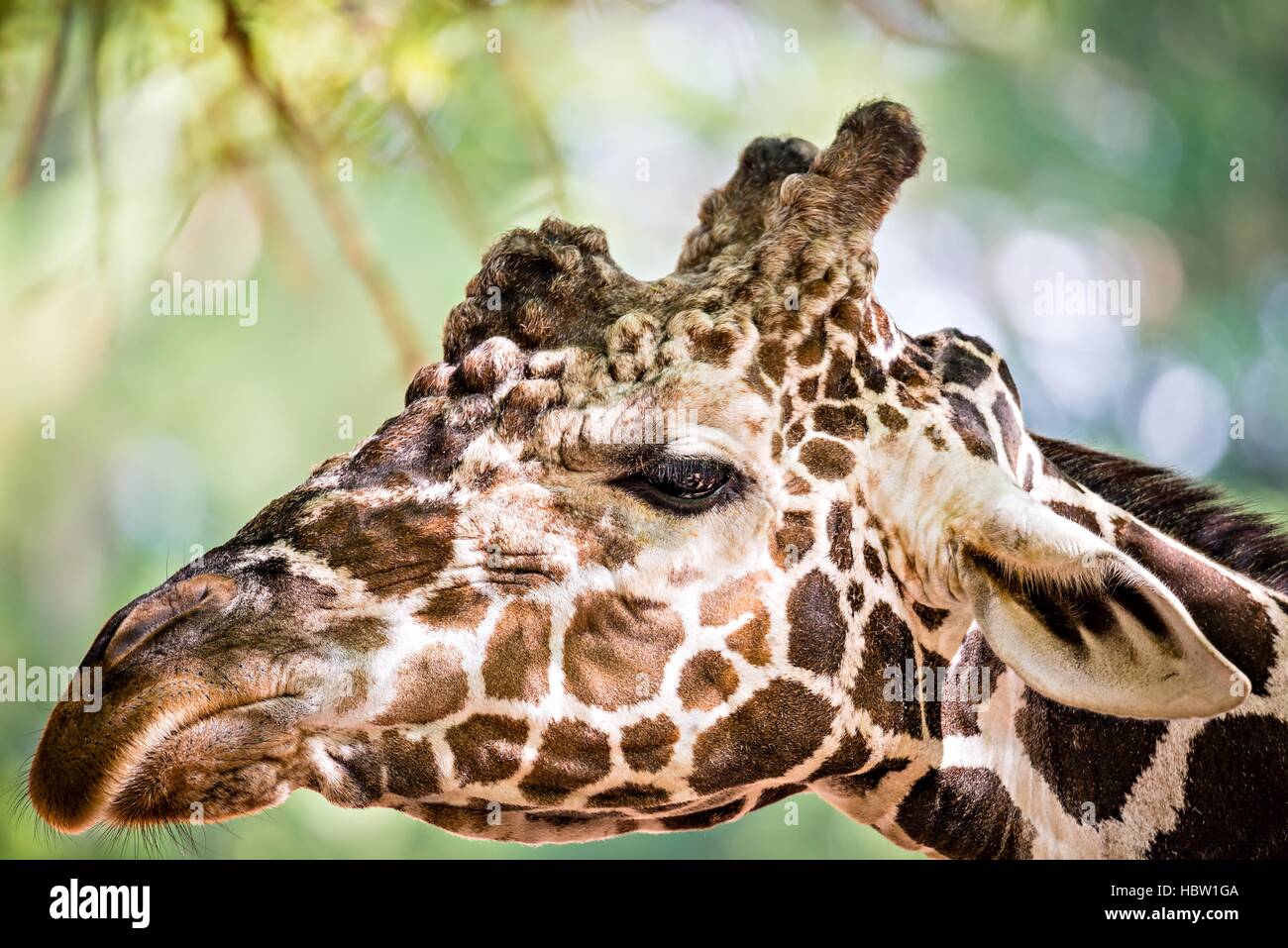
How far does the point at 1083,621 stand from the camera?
2.69 meters

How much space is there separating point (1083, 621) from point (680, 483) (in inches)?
36.5

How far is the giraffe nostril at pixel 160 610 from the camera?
260cm

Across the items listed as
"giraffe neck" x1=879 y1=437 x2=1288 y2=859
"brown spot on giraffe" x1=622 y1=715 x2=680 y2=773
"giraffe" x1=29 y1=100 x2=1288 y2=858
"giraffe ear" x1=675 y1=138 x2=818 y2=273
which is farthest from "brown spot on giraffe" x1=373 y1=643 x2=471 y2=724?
"giraffe ear" x1=675 y1=138 x2=818 y2=273

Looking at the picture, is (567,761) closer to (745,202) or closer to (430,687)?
(430,687)

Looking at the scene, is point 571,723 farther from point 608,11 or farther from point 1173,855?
point 608,11

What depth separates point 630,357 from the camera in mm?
3031

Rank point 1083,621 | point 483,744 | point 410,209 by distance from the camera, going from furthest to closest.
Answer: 1. point 410,209
2. point 483,744
3. point 1083,621

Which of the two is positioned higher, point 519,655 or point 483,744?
point 519,655

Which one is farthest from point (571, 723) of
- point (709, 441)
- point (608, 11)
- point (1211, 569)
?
point (608, 11)

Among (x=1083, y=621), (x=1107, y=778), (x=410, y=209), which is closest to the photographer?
(x=1083, y=621)

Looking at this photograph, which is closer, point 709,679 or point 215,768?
point 215,768

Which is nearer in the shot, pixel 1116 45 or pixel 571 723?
pixel 571 723

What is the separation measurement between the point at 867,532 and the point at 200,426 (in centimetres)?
760

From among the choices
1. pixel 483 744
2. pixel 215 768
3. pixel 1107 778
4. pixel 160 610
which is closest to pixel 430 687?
pixel 483 744
